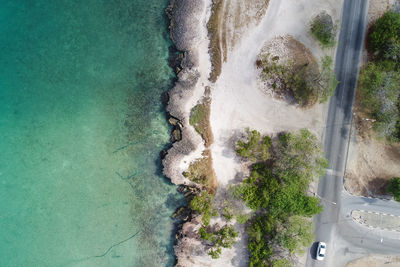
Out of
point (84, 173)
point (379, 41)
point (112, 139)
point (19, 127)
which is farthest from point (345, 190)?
A: point (19, 127)

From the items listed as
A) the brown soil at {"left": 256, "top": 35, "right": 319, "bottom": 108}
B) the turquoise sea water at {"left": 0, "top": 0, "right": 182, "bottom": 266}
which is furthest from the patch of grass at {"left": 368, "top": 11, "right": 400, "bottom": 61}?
the turquoise sea water at {"left": 0, "top": 0, "right": 182, "bottom": 266}

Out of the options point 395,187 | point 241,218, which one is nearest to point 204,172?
point 241,218

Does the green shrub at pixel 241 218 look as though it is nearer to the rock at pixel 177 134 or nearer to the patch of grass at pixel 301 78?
the rock at pixel 177 134

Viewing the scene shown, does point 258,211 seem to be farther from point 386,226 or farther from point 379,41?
point 379,41

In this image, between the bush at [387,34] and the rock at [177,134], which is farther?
the rock at [177,134]

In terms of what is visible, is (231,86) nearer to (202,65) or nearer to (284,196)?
(202,65)

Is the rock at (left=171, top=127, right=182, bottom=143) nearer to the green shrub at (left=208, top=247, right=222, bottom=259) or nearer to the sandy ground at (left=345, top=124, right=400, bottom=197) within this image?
the green shrub at (left=208, top=247, right=222, bottom=259)

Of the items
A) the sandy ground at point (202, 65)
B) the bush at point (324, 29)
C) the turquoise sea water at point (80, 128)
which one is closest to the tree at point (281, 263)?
the turquoise sea water at point (80, 128)
